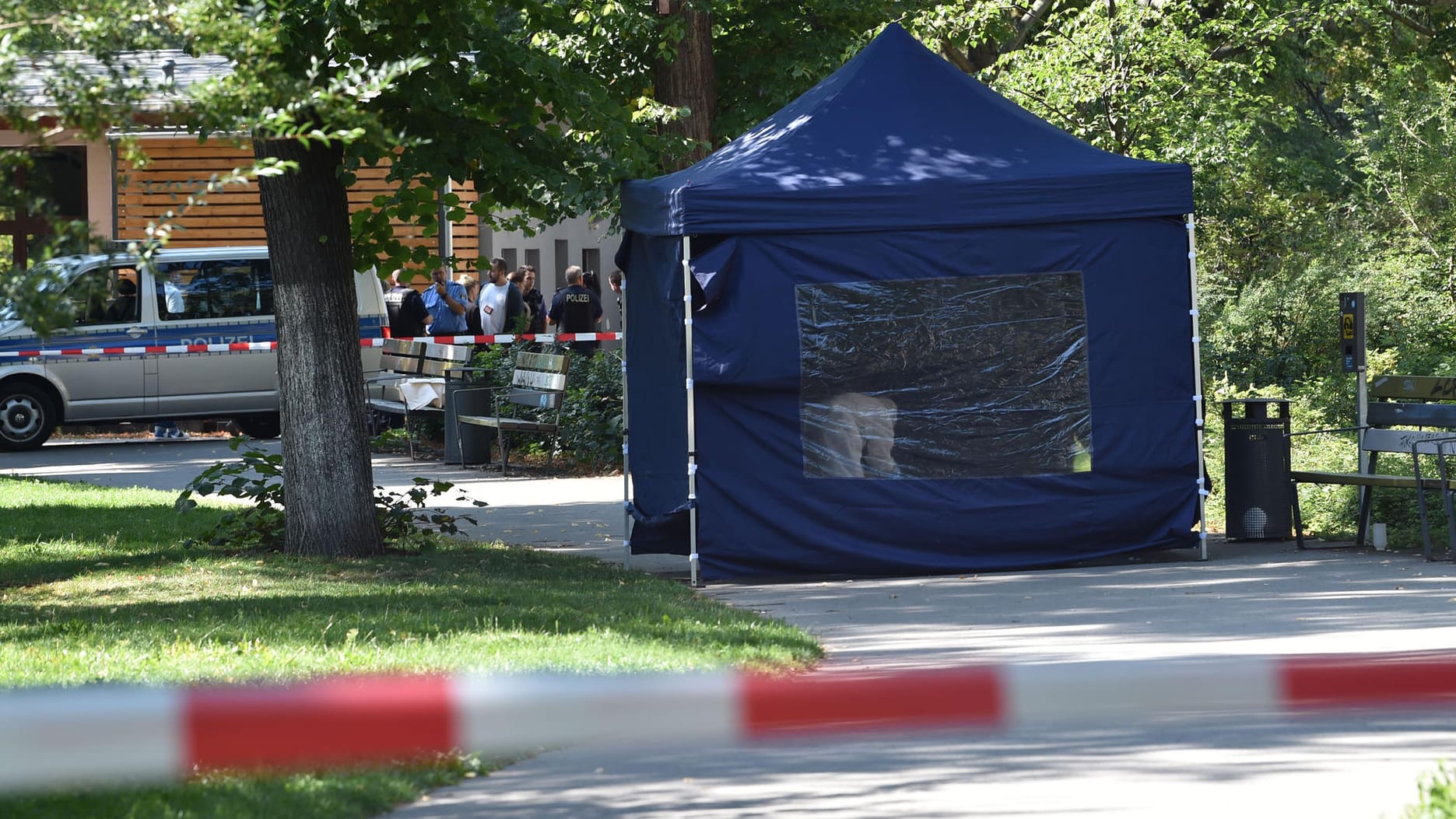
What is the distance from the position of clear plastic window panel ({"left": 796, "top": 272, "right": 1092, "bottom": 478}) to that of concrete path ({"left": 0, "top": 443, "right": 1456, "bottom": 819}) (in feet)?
2.43

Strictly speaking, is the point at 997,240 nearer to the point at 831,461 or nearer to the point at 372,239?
the point at 831,461

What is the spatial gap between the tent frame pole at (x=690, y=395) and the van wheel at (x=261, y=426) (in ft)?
42.6

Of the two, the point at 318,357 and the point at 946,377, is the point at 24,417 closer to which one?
the point at 318,357

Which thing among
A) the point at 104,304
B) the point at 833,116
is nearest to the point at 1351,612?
the point at 833,116

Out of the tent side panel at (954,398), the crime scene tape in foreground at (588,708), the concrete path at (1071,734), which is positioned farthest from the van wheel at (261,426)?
the crime scene tape in foreground at (588,708)

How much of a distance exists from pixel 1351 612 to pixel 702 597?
337cm

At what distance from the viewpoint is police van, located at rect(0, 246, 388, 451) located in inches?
832

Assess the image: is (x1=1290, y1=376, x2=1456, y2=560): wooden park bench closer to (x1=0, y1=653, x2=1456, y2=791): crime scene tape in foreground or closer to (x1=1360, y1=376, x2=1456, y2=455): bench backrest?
(x1=1360, y1=376, x2=1456, y2=455): bench backrest

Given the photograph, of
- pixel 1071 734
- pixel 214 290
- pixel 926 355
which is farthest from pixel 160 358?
pixel 1071 734

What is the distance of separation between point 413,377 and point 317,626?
12261 millimetres

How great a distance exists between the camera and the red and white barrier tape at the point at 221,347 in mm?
20969

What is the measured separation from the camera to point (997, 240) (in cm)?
1107

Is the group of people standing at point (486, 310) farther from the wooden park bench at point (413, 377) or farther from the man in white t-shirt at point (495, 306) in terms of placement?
the wooden park bench at point (413, 377)

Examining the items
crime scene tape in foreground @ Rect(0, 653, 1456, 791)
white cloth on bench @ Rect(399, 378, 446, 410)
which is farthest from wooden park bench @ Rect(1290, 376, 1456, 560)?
white cloth on bench @ Rect(399, 378, 446, 410)
